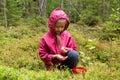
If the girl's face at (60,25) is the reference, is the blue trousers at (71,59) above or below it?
below

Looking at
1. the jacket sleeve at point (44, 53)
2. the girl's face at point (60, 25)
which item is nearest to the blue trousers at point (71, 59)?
the jacket sleeve at point (44, 53)

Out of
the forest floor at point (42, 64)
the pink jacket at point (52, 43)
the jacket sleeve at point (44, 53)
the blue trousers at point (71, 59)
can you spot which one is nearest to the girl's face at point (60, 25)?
the pink jacket at point (52, 43)

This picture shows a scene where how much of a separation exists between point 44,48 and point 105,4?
29565 mm

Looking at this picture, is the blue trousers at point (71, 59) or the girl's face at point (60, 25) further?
the girl's face at point (60, 25)

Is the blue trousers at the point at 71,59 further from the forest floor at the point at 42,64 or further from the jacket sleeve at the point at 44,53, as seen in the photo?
the jacket sleeve at the point at 44,53

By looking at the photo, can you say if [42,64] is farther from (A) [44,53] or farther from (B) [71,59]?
(B) [71,59]

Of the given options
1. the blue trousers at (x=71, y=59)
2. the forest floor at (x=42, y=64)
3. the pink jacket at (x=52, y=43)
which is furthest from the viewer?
the pink jacket at (x=52, y=43)

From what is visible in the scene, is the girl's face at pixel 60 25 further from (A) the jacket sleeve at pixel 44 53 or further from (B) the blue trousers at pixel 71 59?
(B) the blue trousers at pixel 71 59

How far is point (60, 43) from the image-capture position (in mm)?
5781

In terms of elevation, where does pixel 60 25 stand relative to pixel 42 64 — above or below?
above

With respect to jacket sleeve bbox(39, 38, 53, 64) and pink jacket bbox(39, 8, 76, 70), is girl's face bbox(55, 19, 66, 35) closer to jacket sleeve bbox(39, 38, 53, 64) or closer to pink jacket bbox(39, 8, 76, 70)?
pink jacket bbox(39, 8, 76, 70)

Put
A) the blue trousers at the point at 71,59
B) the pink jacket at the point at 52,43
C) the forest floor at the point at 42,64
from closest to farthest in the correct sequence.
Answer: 1. the forest floor at the point at 42,64
2. the blue trousers at the point at 71,59
3. the pink jacket at the point at 52,43

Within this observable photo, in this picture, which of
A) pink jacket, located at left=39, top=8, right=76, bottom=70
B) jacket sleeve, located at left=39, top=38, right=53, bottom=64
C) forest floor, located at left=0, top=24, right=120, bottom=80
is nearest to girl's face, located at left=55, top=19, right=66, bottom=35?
pink jacket, located at left=39, top=8, right=76, bottom=70

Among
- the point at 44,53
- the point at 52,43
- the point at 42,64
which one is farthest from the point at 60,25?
the point at 42,64
